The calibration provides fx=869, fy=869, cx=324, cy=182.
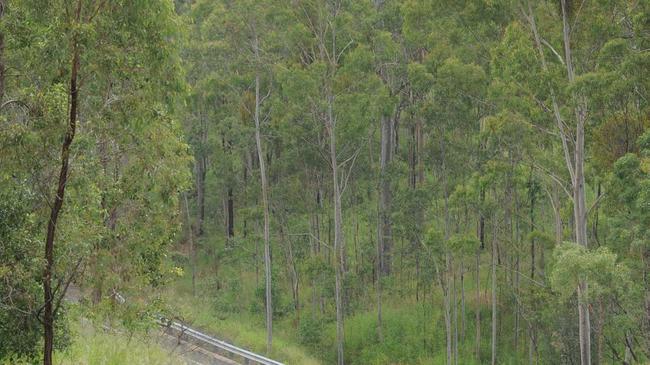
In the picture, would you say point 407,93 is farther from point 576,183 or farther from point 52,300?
point 52,300

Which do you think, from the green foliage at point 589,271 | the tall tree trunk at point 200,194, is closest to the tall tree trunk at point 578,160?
the green foliage at point 589,271

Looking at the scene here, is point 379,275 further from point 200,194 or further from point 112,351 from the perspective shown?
point 112,351

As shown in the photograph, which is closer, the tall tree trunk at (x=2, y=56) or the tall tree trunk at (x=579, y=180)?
the tall tree trunk at (x=2, y=56)

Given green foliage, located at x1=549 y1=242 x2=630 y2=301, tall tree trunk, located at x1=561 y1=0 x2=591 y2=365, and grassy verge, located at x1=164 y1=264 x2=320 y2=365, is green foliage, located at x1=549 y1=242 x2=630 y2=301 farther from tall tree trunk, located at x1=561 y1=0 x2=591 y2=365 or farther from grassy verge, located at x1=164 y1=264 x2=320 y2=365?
grassy verge, located at x1=164 y1=264 x2=320 y2=365

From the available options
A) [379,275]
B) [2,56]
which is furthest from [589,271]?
[379,275]

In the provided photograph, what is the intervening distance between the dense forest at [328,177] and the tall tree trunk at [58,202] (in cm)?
3

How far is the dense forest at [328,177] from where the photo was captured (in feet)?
31.3

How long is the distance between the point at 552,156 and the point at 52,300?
55.8 feet

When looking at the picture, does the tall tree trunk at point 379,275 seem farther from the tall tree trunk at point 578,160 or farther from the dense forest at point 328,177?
the tall tree trunk at point 578,160

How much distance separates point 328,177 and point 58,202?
1000 inches

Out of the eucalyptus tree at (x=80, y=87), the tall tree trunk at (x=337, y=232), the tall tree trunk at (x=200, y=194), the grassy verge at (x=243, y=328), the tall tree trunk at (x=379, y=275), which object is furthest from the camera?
the tall tree trunk at (x=200, y=194)

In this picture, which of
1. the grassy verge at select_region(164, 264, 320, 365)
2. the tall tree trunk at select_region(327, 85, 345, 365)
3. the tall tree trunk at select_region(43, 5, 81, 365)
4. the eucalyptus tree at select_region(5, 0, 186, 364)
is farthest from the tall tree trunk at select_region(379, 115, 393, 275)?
the tall tree trunk at select_region(43, 5, 81, 365)

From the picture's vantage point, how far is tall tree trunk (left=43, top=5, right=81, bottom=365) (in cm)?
907

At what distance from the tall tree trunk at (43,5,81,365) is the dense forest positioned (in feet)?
0.10
